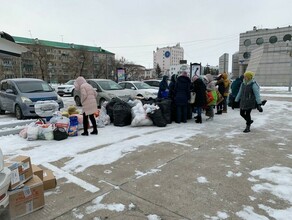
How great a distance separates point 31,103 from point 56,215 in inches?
275

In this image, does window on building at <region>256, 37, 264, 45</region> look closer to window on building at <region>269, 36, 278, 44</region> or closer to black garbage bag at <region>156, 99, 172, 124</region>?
window on building at <region>269, 36, 278, 44</region>

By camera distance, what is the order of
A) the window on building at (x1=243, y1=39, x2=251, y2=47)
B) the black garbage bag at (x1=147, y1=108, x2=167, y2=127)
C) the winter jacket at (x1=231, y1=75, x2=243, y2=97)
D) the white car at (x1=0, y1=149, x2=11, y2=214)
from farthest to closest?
the window on building at (x1=243, y1=39, x2=251, y2=47) < the winter jacket at (x1=231, y1=75, x2=243, y2=97) < the black garbage bag at (x1=147, y1=108, x2=167, y2=127) < the white car at (x1=0, y1=149, x2=11, y2=214)

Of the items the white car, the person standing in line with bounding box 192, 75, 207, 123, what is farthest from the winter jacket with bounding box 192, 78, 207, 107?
the white car

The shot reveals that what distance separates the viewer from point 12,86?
9.59 metres

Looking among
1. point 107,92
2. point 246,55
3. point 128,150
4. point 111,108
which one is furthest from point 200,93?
point 246,55

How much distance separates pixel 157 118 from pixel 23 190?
4.98m

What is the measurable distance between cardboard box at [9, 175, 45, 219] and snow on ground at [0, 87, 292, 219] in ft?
1.59

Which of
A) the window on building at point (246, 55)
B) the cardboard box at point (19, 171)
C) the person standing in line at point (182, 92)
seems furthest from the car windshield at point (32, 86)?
the window on building at point (246, 55)

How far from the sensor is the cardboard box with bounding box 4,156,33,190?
8.61 feet

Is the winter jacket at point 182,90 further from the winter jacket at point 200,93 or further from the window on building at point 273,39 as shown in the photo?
the window on building at point 273,39

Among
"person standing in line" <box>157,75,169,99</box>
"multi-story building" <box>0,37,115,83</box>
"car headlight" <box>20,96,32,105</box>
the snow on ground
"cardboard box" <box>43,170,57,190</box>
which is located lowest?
the snow on ground

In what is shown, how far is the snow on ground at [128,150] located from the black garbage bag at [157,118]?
0.59 ft

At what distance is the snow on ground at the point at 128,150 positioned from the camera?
312 cm

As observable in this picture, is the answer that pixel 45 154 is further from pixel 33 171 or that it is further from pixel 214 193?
pixel 214 193
